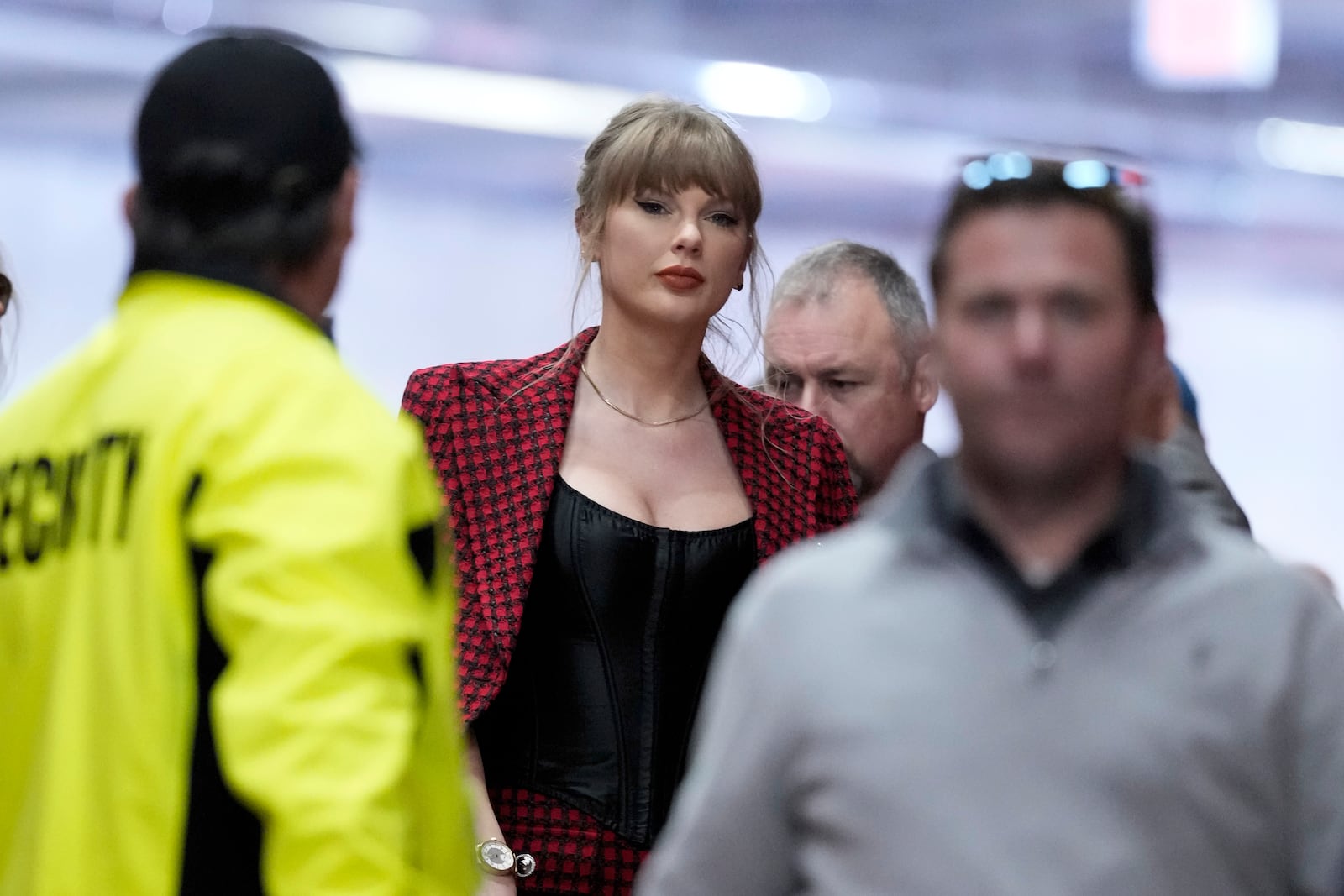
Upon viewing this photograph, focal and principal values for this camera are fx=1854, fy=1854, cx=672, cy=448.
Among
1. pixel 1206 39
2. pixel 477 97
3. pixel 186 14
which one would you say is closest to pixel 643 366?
pixel 186 14

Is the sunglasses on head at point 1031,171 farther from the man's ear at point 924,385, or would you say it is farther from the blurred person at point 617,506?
the man's ear at point 924,385

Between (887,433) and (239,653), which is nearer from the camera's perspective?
(239,653)

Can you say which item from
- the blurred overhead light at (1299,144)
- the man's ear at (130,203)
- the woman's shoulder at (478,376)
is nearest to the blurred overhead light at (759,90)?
the blurred overhead light at (1299,144)

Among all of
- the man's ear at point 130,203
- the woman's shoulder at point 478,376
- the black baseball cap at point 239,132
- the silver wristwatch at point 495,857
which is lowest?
the silver wristwatch at point 495,857

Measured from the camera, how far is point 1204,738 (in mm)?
1245

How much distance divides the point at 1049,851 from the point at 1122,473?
0.29 meters

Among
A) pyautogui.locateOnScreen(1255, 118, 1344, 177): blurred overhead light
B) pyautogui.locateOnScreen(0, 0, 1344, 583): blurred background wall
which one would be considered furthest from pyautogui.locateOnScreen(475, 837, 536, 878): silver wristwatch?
pyautogui.locateOnScreen(1255, 118, 1344, 177): blurred overhead light

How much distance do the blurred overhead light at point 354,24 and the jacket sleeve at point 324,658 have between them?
5.48 metres

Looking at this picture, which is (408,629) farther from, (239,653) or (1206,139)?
(1206,139)

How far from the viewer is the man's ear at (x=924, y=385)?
299cm

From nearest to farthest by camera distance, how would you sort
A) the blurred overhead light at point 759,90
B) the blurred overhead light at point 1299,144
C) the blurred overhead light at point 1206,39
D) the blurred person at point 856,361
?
1. the blurred person at point 856,361
2. the blurred overhead light at point 759,90
3. the blurred overhead light at point 1206,39
4. the blurred overhead light at point 1299,144

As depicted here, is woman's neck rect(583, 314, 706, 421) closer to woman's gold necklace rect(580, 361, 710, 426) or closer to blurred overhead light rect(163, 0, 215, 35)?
woman's gold necklace rect(580, 361, 710, 426)

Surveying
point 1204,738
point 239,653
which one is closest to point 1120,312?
point 1204,738

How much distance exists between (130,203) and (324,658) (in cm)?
47
